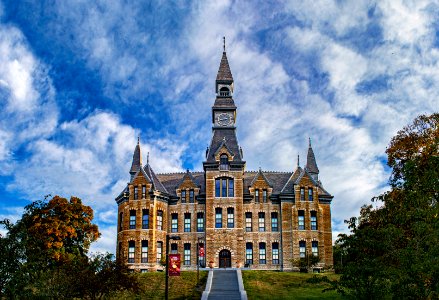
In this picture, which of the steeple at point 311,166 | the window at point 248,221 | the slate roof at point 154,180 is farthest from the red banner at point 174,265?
the steeple at point 311,166

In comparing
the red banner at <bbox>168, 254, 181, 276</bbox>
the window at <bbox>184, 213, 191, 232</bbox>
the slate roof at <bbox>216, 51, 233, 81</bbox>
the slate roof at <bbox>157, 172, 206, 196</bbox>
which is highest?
the slate roof at <bbox>216, 51, 233, 81</bbox>

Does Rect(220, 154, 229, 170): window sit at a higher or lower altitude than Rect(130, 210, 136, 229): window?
higher

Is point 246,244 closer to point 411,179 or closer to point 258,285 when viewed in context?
point 258,285

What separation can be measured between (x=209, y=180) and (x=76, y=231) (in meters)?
15.1

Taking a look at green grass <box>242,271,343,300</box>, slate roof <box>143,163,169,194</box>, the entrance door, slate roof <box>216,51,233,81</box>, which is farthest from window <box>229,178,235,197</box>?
slate roof <box>216,51,233,81</box>

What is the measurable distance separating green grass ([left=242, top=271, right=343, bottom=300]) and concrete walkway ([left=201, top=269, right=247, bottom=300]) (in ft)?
1.96

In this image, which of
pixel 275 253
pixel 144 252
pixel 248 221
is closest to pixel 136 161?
pixel 144 252

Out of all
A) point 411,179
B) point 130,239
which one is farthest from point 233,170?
point 411,179

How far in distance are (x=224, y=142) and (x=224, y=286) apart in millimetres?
19790

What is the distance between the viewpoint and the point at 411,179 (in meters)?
23.6

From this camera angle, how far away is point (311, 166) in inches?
2549

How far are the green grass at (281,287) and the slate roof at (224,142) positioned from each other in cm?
1485

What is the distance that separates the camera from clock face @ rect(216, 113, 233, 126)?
64.2 metres

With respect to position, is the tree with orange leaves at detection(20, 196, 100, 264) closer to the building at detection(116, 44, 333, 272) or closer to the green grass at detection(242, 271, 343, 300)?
the building at detection(116, 44, 333, 272)
